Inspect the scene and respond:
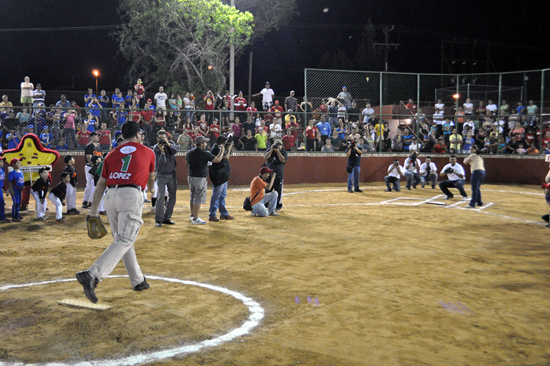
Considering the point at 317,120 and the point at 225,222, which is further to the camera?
the point at 317,120

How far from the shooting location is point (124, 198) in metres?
6.07

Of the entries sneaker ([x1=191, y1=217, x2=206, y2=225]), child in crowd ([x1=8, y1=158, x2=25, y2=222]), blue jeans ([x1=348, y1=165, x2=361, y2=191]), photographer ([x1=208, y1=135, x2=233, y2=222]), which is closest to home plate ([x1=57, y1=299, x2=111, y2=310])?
sneaker ([x1=191, y1=217, x2=206, y2=225])

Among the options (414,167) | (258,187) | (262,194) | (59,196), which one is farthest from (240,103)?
(59,196)

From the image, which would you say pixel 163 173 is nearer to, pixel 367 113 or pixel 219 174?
pixel 219 174

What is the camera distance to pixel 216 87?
3075 centimetres

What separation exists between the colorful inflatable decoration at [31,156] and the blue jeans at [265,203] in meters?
5.45

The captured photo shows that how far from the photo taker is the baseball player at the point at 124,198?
5.96 meters

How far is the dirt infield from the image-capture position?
471 cm

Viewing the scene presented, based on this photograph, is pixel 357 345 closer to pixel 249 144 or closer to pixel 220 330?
pixel 220 330

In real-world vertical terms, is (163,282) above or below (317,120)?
below

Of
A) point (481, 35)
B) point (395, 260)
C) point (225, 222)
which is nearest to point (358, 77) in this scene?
point (225, 222)

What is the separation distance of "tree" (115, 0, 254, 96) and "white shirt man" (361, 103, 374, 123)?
8380mm

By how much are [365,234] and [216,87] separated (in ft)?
70.7

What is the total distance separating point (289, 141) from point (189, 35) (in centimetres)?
1151
